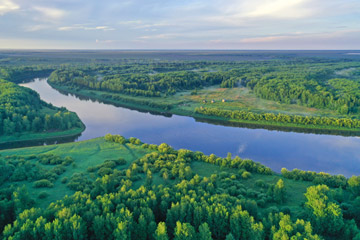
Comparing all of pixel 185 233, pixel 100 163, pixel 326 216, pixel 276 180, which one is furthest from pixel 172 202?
pixel 100 163

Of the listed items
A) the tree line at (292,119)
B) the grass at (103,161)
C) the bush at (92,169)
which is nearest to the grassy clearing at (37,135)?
the grass at (103,161)

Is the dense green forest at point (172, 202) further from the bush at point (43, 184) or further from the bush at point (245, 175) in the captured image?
the bush at point (43, 184)

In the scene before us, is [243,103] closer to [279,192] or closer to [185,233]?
[279,192]

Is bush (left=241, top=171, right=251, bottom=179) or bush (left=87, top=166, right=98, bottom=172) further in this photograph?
bush (left=87, top=166, right=98, bottom=172)

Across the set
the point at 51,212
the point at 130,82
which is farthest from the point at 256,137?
the point at 130,82

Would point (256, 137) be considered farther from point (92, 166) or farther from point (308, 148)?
point (92, 166)

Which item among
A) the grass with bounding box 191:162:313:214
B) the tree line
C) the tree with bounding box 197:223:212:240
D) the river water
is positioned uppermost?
the tree with bounding box 197:223:212:240

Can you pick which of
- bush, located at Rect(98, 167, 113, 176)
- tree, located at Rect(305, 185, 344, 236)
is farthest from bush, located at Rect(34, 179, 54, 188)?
tree, located at Rect(305, 185, 344, 236)

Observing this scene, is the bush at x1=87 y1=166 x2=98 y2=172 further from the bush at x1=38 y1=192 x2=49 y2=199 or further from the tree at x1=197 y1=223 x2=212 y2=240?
the tree at x1=197 y1=223 x2=212 y2=240
